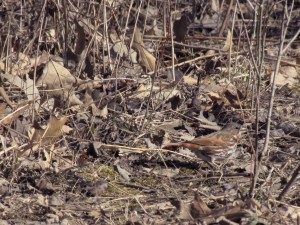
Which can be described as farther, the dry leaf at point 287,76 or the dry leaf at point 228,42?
the dry leaf at point 287,76

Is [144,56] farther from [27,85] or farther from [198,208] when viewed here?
[198,208]

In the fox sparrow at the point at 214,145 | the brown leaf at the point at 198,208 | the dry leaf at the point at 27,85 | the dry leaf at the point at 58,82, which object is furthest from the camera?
the dry leaf at the point at 58,82

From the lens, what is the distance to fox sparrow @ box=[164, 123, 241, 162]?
16.2 feet

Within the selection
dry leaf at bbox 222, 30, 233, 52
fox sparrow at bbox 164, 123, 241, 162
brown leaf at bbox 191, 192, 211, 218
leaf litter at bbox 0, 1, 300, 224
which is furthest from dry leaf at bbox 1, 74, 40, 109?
dry leaf at bbox 222, 30, 233, 52

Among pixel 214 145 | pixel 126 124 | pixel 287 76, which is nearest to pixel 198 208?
pixel 214 145

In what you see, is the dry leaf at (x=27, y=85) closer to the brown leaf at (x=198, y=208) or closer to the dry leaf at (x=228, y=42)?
the brown leaf at (x=198, y=208)

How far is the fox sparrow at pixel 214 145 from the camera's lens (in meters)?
4.93

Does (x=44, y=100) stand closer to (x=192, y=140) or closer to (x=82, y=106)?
(x=82, y=106)

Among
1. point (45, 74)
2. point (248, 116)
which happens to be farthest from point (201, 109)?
point (45, 74)

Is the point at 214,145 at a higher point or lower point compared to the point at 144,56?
lower

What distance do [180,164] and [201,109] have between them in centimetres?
86

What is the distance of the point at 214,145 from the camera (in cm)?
499

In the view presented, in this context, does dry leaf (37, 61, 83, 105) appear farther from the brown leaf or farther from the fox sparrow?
the brown leaf

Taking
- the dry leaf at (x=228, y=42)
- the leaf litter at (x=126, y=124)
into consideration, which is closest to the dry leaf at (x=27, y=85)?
the leaf litter at (x=126, y=124)
